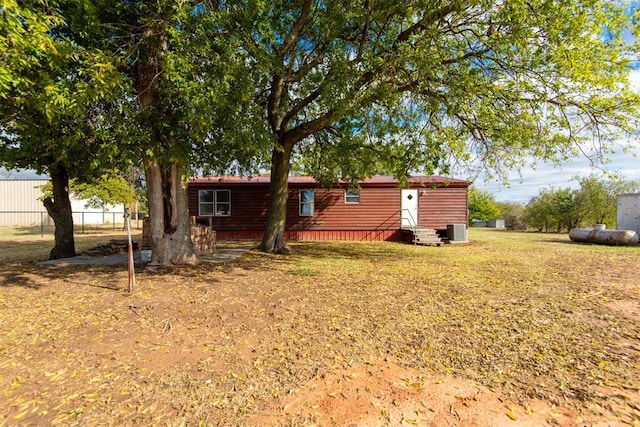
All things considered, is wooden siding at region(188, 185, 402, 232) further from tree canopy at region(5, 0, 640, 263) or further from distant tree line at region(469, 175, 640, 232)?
distant tree line at region(469, 175, 640, 232)

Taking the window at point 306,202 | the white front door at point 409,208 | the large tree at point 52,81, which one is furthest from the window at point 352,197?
the large tree at point 52,81

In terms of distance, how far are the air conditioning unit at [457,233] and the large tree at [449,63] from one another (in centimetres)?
586

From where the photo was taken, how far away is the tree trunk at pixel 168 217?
7640mm

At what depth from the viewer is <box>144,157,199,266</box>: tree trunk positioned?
7.64 m

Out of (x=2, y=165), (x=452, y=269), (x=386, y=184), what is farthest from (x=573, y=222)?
(x=2, y=165)

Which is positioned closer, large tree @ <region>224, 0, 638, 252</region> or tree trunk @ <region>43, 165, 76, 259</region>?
large tree @ <region>224, 0, 638, 252</region>

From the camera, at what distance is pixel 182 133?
20.7ft

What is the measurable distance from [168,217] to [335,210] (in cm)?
923

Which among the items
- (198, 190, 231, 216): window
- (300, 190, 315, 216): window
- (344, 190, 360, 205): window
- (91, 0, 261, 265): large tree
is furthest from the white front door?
(91, 0, 261, 265): large tree

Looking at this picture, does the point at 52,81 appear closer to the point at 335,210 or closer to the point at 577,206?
the point at 335,210

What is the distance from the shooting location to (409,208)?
15.9m

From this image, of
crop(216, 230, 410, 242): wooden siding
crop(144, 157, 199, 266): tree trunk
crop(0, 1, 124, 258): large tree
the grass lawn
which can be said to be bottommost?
the grass lawn

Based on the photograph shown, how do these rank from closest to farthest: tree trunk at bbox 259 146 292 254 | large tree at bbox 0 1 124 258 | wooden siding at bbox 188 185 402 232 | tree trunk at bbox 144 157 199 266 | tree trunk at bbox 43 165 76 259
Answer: large tree at bbox 0 1 124 258
tree trunk at bbox 144 157 199 266
tree trunk at bbox 43 165 76 259
tree trunk at bbox 259 146 292 254
wooden siding at bbox 188 185 402 232

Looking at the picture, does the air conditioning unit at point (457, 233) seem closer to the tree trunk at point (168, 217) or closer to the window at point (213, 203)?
the window at point (213, 203)
